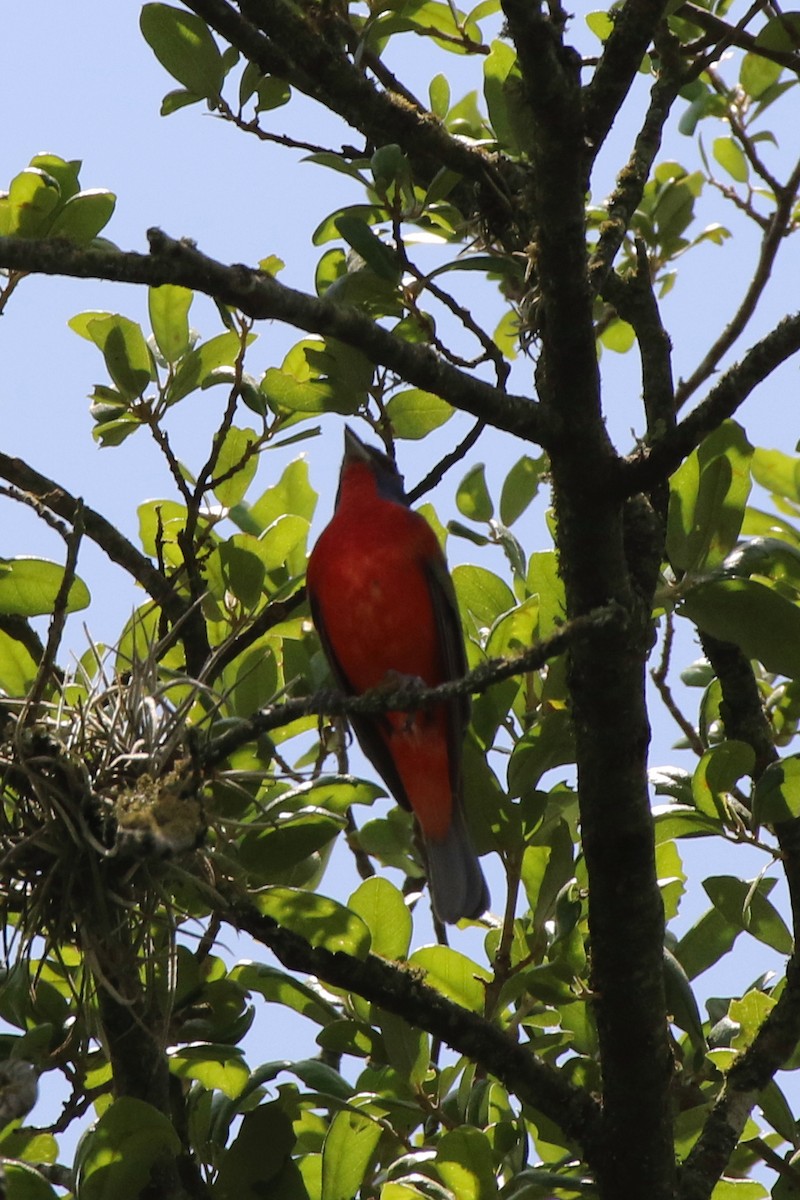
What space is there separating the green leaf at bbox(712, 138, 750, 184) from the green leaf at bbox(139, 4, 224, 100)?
2.45 meters

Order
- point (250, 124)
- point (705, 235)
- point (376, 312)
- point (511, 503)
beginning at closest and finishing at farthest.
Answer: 1. point (376, 312)
2. point (250, 124)
3. point (511, 503)
4. point (705, 235)

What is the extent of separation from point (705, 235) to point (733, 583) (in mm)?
2681

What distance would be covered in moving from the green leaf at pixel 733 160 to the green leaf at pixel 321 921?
3.55 m

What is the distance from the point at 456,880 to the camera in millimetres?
4086

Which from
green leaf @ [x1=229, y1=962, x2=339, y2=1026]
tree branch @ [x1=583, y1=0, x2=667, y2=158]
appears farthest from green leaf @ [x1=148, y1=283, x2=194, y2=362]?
green leaf @ [x1=229, y1=962, x2=339, y2=1026]

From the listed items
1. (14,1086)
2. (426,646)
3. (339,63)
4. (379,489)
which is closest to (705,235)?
(379,489)

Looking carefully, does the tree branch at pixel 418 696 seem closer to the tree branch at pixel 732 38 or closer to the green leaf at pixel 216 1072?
the green leaf at pixel 216 1072

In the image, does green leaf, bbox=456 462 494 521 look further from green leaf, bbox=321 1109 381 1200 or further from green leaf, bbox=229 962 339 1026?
green leaf, bbox=321 1109 381 1200

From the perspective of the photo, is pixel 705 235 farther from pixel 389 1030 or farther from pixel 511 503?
pixel 389 1030

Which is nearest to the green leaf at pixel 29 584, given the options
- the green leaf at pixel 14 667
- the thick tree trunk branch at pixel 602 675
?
the green leaf at pixel 14 667

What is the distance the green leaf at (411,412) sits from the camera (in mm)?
3920

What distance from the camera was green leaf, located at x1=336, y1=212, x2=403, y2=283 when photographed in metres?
3.08

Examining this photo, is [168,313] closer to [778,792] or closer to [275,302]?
[275,302]

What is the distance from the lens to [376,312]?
11.8 ft
